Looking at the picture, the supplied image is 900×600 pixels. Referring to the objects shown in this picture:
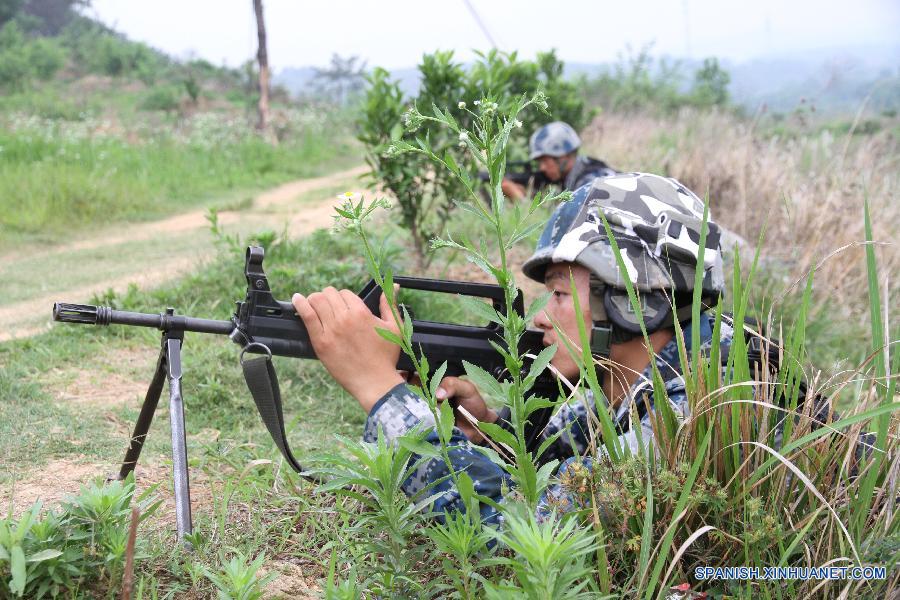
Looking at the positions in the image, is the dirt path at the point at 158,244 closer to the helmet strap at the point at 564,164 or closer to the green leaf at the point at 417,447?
the helmet strap at the point at 564,164

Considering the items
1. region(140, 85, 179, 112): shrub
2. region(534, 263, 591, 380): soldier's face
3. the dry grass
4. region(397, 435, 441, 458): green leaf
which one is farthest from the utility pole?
region(397, 435, 441, 458): green leaf

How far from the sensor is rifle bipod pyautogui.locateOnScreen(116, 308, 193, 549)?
6.08 feet

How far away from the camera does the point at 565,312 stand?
2.33m

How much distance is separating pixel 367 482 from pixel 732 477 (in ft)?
2.25

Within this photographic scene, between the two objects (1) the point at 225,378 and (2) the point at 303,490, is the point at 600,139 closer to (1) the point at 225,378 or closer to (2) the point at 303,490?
(1) the point at 225,378

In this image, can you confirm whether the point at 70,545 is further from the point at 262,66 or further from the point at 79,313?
the point at 262,66

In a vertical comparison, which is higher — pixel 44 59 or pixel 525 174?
pixel 44 59

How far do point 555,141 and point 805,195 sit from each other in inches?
99.4

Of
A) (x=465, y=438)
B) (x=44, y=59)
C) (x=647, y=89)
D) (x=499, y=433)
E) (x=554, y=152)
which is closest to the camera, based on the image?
(x=499, y=433)

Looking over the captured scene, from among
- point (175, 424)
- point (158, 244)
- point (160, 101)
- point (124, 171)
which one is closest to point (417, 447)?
point (175, 424)

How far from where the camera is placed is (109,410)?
11.4 ft

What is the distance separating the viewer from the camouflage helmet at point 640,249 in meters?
2.27

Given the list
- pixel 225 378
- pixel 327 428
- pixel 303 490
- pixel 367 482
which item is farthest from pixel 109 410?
pixel 367 482

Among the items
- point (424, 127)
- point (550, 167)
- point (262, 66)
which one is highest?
point (262, 66)
